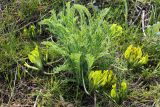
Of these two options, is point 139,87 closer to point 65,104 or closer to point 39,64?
point 65,104

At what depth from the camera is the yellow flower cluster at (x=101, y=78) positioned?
1723 mm

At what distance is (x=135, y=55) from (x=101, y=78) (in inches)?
10.3

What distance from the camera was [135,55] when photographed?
6.18 ft

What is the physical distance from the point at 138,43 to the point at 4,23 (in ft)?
2.74

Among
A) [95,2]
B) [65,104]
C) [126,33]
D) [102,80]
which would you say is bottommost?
[65,104]

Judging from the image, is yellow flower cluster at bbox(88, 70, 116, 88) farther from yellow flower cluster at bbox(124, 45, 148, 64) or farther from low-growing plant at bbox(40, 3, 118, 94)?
yellow flower cluster at bbox(124, 45, 148, 64)

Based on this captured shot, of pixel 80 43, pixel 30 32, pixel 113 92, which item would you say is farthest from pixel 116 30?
pixel 30 32

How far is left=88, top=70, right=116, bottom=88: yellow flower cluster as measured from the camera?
1723mm

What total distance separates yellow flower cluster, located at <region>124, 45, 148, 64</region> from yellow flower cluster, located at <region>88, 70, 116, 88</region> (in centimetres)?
17

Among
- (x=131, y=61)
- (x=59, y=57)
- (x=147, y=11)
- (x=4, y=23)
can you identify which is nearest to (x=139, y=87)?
(x=131, y=61)

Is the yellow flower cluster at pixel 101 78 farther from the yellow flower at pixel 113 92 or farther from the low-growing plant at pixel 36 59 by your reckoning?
the low-growing plant at pixel 36 59

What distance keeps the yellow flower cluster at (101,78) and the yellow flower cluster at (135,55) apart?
173 millimetres

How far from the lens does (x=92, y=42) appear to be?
175 cm

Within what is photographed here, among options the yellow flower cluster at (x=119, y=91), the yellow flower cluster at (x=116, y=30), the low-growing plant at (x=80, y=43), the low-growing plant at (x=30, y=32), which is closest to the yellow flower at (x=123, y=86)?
the yellow flower cluster at (x=119, y=91)
